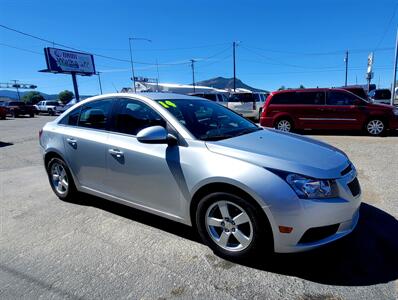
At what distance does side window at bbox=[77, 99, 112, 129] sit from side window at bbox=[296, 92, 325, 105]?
8.69m

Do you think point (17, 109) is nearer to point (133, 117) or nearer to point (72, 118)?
point (72, 118)

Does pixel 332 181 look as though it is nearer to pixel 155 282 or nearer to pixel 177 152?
pixel 177 152

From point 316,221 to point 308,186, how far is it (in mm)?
296

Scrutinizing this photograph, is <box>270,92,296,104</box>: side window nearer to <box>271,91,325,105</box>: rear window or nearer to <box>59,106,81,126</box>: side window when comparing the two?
<box>271,91,325,105</box>: rear window

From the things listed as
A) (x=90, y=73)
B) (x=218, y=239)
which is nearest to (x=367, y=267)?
(x=218, y=239)

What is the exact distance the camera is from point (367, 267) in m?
2.72

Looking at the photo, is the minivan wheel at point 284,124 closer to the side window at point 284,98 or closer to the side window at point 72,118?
the side window at point 284,98

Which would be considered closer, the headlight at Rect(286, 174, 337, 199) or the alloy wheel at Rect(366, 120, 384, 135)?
the headlight at Rect(286, 174, 337, 199)

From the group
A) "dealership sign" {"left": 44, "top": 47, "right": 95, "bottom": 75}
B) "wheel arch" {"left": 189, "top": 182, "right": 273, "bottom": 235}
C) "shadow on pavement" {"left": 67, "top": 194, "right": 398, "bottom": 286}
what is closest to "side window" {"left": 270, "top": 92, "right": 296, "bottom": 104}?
"shadow on pavement" {"left": 67, "top": 194, "right": 398, "bottom": 286}

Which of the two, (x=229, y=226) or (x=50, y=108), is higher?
(x=50, y=108)

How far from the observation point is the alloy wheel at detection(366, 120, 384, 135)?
1020cm

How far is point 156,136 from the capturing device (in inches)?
119

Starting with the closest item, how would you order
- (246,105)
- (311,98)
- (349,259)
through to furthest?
(349,259) → (311,98) → (246,105)

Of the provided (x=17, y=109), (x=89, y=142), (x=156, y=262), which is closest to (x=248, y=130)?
(x=156, y=262)
